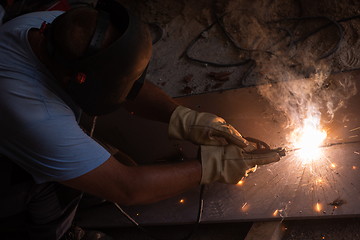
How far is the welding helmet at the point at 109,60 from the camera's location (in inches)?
45.6

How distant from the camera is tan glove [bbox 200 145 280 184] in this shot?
65.0 inches

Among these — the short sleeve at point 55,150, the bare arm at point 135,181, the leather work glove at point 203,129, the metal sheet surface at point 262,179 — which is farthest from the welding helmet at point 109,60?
the metal sheet surface at point 262,179

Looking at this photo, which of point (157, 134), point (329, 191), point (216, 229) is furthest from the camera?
point (157, 134)

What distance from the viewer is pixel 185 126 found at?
1854 mm

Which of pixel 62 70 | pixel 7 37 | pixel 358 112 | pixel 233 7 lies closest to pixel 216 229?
pixel 358 112

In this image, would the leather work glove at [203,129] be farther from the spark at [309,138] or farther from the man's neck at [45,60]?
the man's neck at [45,60]

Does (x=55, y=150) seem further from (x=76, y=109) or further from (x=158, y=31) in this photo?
(x=158, y=31)

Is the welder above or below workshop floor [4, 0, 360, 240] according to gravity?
below

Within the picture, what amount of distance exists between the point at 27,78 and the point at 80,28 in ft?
1.35

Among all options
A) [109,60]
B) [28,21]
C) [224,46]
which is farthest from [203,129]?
[224,46]

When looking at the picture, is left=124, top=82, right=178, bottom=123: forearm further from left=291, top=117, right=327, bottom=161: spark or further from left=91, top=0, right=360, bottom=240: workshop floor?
left=291, top=117, right=327, bottom=161: spark

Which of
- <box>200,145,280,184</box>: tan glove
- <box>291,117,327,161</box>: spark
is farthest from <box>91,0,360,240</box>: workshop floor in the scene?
<box>200,145,280,184</box>: tan glove

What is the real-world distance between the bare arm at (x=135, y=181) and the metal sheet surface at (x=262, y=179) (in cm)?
42

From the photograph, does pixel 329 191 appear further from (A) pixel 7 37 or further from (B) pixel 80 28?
(A) pixel 7 37
